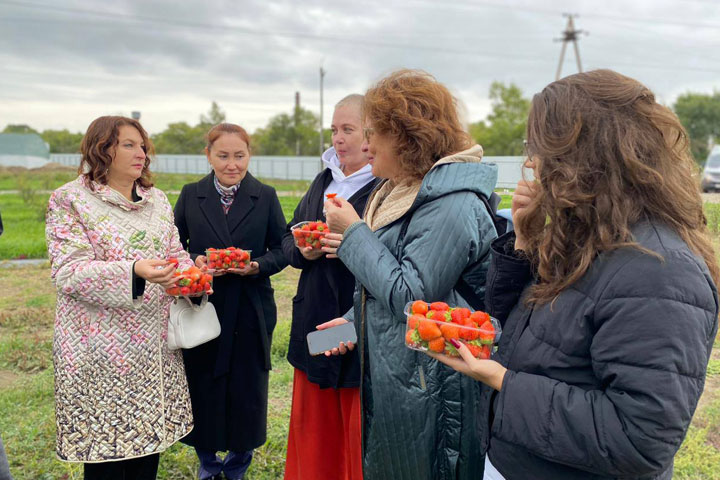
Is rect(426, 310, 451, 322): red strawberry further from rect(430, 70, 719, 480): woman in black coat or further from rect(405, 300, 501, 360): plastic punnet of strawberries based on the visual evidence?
rect(430, 70, 719, 480): woman in black coat

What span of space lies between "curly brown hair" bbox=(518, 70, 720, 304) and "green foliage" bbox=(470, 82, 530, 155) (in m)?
37.6

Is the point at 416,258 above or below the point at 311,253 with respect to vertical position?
above

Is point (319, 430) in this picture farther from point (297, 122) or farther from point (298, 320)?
point (297, 122)

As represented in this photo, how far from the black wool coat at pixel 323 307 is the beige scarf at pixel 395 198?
15.1 inches

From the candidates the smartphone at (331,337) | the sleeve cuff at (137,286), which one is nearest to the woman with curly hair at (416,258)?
the smartphone at (331,337)

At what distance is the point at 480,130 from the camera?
136 feet

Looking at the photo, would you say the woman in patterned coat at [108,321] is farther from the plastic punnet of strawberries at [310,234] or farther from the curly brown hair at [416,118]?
the curly brown hair at [416,118]

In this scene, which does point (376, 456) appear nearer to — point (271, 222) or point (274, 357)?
point (271, 222)

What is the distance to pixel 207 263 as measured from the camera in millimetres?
2723

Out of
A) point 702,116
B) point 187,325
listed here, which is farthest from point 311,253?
point 702,116

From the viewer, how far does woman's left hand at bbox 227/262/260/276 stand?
2.79m

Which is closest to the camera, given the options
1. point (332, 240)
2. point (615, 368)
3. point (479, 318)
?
point (615, 368)

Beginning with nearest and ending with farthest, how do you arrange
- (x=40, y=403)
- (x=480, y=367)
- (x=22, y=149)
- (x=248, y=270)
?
1. (x=480, y=367)
2. (x=248, y=270)
3. (x=40, y=403)
4. (x=22, y=149)

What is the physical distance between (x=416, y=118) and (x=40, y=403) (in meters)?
3.47
